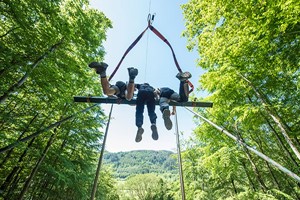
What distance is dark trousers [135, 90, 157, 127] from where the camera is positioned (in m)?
4.07

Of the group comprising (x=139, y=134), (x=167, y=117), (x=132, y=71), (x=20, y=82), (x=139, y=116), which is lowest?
(x=139, y=134)

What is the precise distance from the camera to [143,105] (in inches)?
163

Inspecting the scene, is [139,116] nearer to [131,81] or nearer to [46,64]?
[131,81]

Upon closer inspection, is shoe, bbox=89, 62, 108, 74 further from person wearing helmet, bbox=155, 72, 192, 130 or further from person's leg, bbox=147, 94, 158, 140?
person wearing helmet, bbox=155, 72, 192, 130

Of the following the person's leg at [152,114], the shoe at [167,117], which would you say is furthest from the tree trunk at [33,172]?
the shoe at [167,117]

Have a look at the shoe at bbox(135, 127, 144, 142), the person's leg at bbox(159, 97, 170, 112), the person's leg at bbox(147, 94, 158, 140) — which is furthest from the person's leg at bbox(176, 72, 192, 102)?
the shoe at bbox(135, 127, 144, 142)

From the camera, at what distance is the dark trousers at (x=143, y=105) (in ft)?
13.4

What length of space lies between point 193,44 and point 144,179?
37537 millimetres

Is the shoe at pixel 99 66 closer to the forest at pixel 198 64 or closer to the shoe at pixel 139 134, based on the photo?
the forest at pixel 198 64

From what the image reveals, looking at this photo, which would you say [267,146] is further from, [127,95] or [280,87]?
[127,95]

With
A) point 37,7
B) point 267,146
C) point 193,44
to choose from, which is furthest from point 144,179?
point 37,7

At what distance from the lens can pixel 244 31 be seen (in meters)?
5.08

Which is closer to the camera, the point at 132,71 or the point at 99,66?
the point at 99,66

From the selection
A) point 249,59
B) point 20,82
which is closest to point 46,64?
point 20,82
